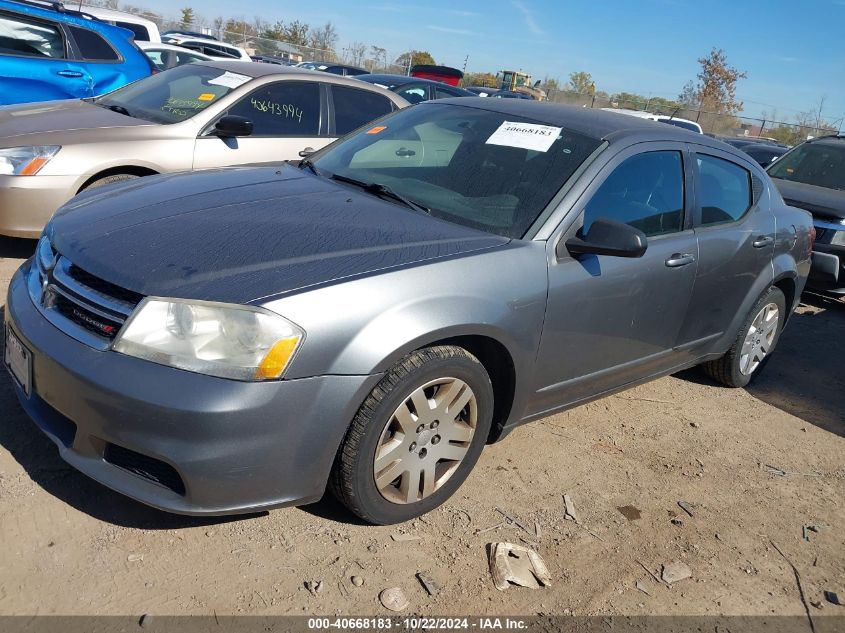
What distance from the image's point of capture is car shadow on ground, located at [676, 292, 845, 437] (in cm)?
494

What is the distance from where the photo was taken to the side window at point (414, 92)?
11350mm

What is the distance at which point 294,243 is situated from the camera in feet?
9.17

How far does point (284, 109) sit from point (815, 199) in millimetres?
5253

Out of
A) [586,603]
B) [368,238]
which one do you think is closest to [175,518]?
[368,238]

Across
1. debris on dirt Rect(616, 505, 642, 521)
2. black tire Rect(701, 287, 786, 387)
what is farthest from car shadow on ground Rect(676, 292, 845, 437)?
debris on dirt Rect(616, 505, 642, 521)

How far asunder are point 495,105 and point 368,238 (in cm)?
152

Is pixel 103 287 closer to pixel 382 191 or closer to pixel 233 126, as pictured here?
pixel 382 191

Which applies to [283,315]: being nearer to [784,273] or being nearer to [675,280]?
[675,280]

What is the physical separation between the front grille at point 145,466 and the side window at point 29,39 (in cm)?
591

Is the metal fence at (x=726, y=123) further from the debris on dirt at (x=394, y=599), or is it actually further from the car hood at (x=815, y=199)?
the debris on dirt at (x=394, y=599)

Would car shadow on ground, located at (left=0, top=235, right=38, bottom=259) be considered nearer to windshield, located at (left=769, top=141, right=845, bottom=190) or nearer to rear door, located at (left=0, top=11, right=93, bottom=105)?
rear door, located at (left=0, top=11, right=93, bottom=105)

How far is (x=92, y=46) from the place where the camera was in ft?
24.6

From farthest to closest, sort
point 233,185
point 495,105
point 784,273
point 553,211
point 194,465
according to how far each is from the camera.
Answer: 1. point 784,273
2. point 495,105
3. point 233,185
4. point 553,211
5. point 194,465

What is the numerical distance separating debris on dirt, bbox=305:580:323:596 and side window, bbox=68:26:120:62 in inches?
259
